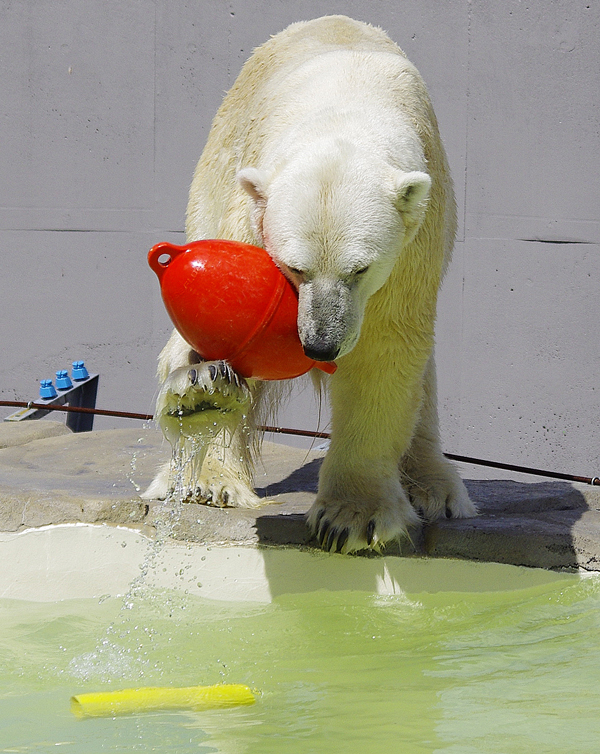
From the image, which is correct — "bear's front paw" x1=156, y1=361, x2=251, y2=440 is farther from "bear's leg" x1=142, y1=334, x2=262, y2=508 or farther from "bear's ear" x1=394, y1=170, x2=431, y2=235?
"bear's ear" x1=394, y1=170, x2=431, y2=235

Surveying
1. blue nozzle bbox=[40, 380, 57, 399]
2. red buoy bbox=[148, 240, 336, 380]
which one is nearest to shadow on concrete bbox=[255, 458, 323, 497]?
red buoy bbox=[148, 240, 336, 380]

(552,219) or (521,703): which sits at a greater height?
(552,219)

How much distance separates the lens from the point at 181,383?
2.45 metres

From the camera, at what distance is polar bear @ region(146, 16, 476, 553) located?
2.28m

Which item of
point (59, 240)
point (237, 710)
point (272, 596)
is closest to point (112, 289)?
point (59, 240)

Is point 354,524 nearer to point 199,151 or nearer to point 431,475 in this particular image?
point 431,475

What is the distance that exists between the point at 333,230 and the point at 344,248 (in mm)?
47

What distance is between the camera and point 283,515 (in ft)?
10.1

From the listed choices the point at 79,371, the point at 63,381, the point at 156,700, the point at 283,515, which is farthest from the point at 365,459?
the point at 79,371

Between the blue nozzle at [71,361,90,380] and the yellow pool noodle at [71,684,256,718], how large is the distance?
336cm

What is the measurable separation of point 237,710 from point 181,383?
2.61ft

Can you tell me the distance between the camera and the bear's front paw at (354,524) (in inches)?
114

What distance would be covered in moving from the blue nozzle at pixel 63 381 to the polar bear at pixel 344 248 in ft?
6.30

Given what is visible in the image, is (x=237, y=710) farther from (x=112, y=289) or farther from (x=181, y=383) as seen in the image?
(x=112, y=289)
